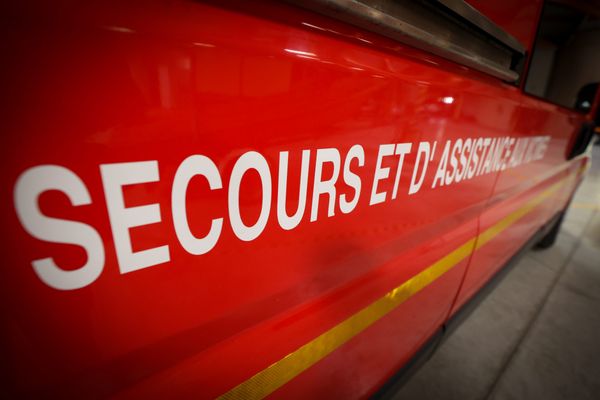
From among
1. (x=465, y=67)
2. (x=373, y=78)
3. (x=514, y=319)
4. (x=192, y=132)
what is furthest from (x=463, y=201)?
(x=514, y=319)

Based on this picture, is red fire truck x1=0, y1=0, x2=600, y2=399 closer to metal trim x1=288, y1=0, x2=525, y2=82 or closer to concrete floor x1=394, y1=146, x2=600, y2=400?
metal trim x1=288, y1=0, x2=525, y2=82

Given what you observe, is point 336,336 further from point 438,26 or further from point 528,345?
point 528,345

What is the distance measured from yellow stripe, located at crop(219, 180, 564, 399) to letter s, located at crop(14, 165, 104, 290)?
0.36 m

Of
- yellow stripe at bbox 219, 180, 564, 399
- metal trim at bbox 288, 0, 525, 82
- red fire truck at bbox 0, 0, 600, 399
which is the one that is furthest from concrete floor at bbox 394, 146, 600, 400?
metal trim at bbox 288, 0, 525, 82

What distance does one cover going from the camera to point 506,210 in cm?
150

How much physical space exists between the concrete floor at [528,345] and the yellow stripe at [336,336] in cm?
80

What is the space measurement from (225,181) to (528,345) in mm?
2258

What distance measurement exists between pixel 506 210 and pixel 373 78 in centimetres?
131

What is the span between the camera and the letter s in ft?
0.96

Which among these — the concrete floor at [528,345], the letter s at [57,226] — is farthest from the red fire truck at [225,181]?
the concrete floor at [528,345]

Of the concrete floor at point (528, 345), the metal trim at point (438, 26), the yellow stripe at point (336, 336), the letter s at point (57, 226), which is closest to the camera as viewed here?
the letter s at point (57, 226)

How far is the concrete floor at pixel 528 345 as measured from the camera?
1526 millimetres

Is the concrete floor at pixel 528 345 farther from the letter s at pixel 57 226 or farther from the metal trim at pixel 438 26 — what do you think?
the letter s at pixel 57 226

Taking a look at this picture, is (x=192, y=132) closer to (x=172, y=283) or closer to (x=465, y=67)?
(x=172, y=283)
